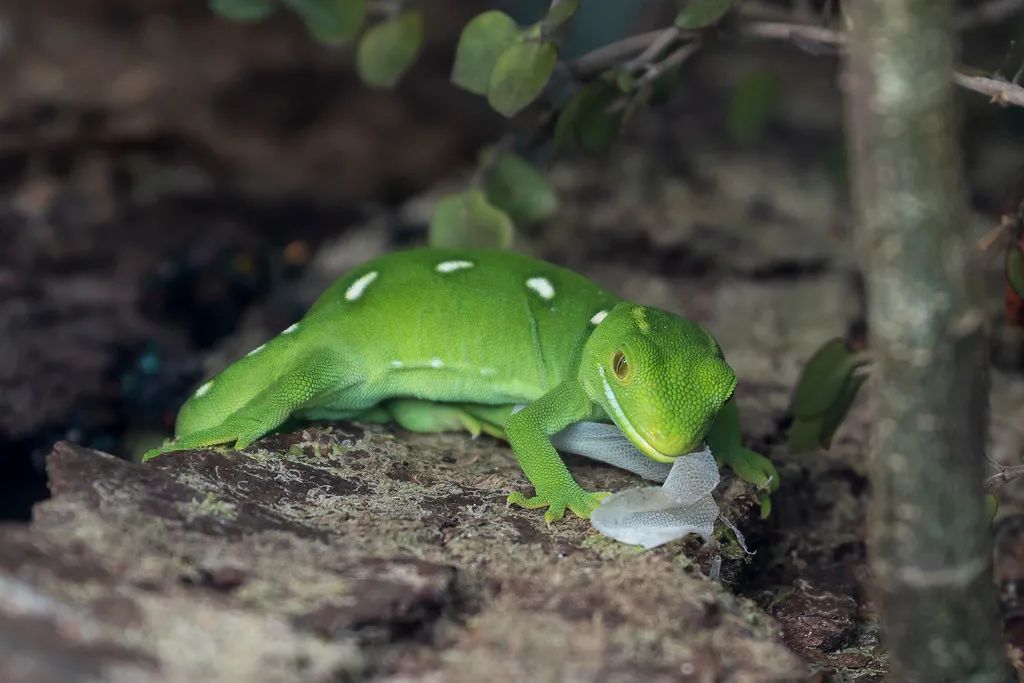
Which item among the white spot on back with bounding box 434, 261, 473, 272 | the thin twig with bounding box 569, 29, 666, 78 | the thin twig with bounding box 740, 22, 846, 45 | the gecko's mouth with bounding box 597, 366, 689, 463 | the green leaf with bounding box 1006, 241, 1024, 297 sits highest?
the thin twig with bounding box 740, 22, 846, 45

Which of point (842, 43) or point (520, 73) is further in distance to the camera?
point (520, 73)

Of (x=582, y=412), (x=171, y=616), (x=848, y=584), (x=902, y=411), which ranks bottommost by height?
(x=848, y=584)

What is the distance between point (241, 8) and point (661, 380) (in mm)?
2648

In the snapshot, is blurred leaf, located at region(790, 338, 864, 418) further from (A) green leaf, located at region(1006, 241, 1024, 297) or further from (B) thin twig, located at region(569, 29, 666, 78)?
(B) thin twig, located at region(569, 29, 666, 78)

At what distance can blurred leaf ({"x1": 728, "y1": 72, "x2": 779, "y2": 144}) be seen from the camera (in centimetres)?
589

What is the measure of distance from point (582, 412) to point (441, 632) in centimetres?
142

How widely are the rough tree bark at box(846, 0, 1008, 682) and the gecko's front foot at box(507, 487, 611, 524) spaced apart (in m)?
1.16

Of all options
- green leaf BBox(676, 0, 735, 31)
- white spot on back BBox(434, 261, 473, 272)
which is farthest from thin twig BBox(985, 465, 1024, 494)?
white spot on back BBox(434, 261, 473, 272)

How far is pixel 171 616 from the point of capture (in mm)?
2516

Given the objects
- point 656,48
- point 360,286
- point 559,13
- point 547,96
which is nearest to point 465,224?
point 547,96

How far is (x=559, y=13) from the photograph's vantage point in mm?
4090

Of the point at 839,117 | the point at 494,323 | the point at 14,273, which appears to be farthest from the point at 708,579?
the point at 839,117

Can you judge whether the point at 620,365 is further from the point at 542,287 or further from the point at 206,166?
the point at 206,166

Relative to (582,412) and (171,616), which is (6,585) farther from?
(582,412)
